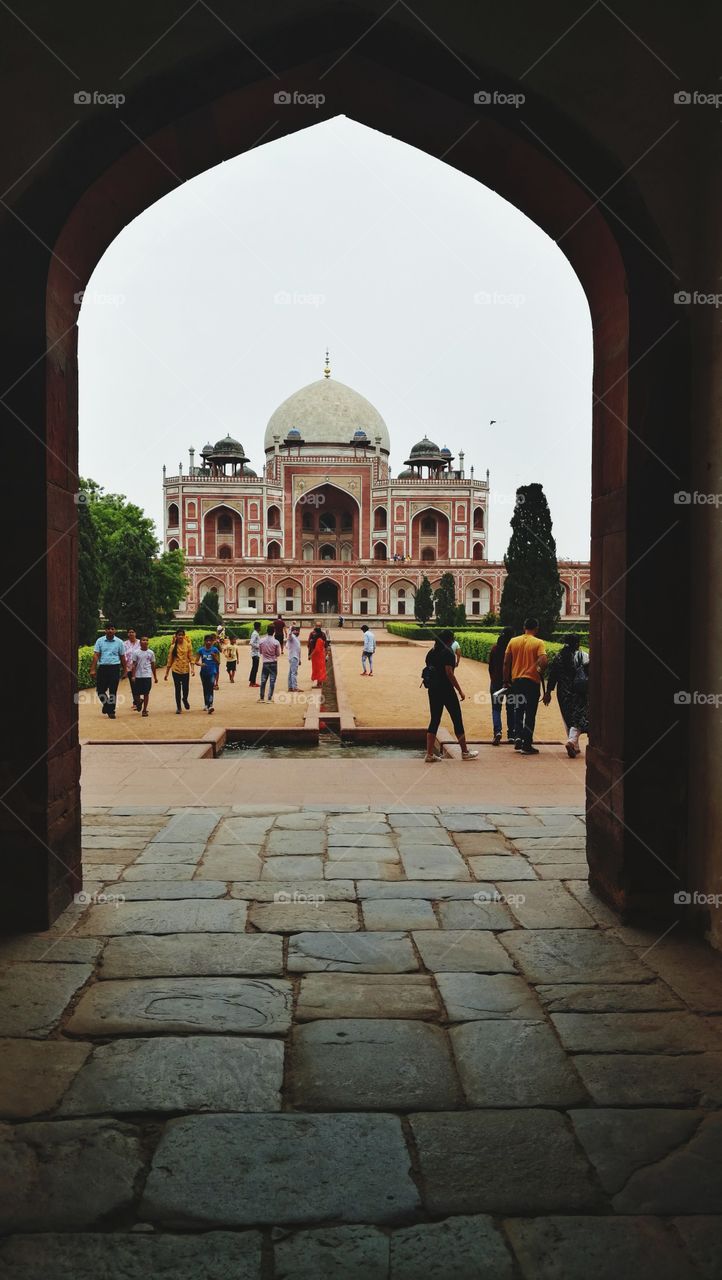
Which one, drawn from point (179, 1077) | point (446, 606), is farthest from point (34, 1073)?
point (446, 606)

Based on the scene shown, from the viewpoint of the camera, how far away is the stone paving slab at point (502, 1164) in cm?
175

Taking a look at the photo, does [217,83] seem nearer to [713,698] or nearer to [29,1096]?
[713,698]

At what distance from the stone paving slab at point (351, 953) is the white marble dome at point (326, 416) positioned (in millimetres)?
52365

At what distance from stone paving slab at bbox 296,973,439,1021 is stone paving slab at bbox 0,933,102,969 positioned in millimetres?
786

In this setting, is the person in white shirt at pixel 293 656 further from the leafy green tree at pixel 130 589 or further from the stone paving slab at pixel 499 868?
the stone paving slab at pixel 499 868

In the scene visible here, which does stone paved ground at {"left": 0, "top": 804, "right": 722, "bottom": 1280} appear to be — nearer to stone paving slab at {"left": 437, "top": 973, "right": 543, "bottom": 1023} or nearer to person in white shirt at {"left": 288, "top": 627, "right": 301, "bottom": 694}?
stone paving slab at {"left": 437, "top": 973, "right": 543, "bottom": 1023}

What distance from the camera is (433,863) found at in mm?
4141

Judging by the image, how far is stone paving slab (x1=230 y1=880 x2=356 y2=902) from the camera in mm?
3615

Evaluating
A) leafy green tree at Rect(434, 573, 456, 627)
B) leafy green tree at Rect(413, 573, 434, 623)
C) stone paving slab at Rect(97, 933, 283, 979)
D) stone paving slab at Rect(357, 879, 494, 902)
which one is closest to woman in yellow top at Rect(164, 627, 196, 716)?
stone paving slab at Rect(357, 879, 494, 902)

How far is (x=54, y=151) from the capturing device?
127 inches

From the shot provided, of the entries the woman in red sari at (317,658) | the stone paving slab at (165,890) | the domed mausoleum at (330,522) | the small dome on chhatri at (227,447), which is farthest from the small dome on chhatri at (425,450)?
the stone paving slab at (165,890)

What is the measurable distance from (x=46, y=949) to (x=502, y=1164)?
1842mm

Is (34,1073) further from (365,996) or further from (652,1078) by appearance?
(652,1078)

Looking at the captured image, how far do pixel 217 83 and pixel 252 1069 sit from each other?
3.38m
